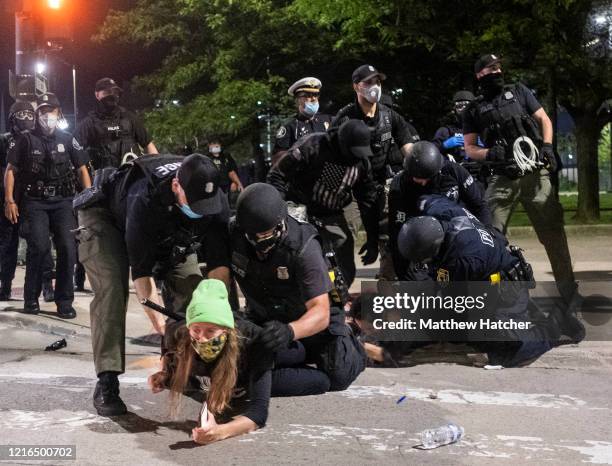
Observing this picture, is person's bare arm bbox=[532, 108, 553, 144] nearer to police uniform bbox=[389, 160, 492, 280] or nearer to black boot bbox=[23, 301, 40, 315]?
police uniform bbox=[389, 160, 492, 280]

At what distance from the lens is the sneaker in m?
7.18

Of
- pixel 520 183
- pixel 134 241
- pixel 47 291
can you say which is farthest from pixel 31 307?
pixel 520 183

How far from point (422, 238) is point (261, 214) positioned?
1568 millimetres

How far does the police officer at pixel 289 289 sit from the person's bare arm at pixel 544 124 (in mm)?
2513

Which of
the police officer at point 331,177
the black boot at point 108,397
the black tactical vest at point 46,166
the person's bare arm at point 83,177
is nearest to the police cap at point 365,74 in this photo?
the police officer at point 331,177

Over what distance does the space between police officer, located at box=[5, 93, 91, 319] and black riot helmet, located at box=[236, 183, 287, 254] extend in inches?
134

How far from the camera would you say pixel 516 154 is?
259 inches

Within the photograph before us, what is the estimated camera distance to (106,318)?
4461 millimetres

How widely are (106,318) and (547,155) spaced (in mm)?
3548

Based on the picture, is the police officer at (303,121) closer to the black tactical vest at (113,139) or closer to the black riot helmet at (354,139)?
the black riot helmet at (354,139)

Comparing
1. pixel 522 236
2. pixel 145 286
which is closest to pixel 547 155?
pixel 145 286

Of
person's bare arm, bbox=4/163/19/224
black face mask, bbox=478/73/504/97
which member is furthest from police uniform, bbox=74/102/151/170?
Answer: black face mask, bbox=478/73/504/97

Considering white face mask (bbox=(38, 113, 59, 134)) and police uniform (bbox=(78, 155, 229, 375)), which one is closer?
police uniform (bbox=(78, 155, 229, 375))

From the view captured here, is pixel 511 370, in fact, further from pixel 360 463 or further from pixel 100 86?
pixel 100 86
